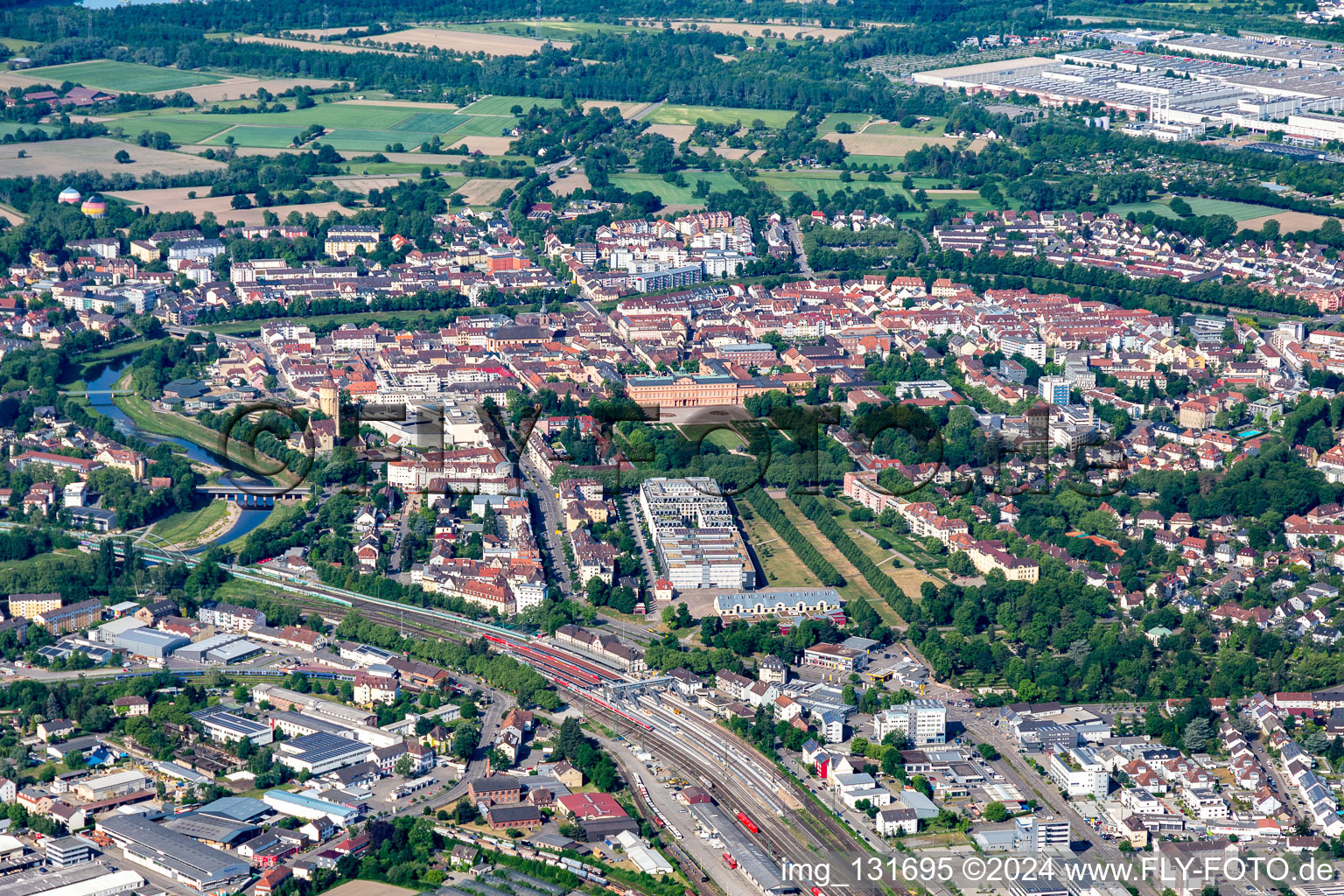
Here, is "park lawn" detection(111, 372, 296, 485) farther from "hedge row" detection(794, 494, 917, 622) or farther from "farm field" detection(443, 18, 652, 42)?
"farm field" detection(443, 18, 652, 42)

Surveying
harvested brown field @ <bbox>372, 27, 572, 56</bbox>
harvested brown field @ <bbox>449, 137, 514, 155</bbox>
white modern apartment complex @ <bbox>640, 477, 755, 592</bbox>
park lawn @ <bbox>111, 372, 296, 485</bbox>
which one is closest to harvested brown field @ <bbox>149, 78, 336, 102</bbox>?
harvested brown field @ <bbox>372, 27, 572, 56</bbox>

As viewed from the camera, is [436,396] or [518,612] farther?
[436,396]

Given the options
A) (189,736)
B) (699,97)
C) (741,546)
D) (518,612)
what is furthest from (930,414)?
(699,97)

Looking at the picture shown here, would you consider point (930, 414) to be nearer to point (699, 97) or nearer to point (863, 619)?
point (863, 619)

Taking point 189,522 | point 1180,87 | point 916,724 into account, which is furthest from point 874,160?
point 916,724

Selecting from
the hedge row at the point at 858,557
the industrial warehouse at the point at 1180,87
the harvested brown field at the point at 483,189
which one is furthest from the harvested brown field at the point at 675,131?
the hedge row at the point at 858,557

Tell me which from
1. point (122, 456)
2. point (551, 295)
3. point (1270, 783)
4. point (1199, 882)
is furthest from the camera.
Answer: point (551, 295)

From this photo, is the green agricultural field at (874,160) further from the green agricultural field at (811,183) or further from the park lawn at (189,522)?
the park lawn at (189,522)

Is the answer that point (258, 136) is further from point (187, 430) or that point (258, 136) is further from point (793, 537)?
point (793, 537)
